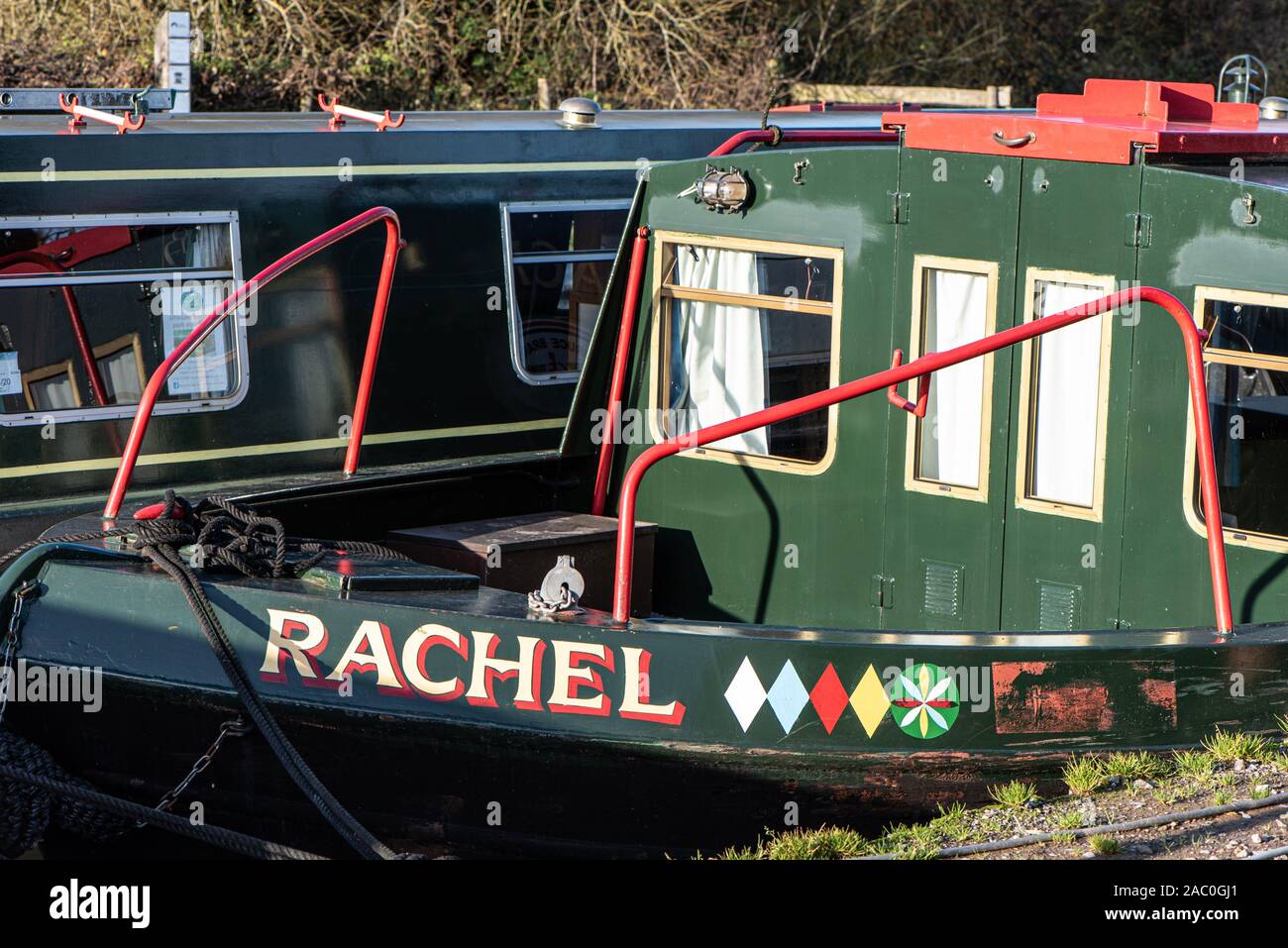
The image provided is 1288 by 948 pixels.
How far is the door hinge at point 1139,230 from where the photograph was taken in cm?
561

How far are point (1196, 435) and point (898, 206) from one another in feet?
4.56

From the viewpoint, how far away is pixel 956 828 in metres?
5.18

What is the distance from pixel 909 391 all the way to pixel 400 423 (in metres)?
2.66

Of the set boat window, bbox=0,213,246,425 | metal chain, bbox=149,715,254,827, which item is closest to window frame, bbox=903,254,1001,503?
metal chain, bbox=149,715,254,827

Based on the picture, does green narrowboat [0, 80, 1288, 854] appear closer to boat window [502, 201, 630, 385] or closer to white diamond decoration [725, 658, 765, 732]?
white diamond decoration [725, 658, 765, 732]

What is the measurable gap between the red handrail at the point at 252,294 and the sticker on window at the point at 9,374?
0.49 metres

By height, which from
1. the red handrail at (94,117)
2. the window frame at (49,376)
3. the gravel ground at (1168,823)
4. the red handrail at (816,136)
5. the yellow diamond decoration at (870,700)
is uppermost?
the red handrail at (94,117)

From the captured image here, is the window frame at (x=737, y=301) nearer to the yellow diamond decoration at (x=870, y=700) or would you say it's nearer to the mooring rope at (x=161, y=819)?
the yellow diamond decoration at (x=870, y=700)

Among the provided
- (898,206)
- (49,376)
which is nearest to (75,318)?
(49,376)

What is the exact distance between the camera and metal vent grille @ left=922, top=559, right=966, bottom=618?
6.09 metres

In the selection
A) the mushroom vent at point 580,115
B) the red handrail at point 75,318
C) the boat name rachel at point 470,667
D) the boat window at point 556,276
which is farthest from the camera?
the mushroom vent at point 580,115

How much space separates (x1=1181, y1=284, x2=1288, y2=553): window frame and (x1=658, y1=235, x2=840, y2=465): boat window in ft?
4.45

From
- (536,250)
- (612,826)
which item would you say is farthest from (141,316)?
(612,826)

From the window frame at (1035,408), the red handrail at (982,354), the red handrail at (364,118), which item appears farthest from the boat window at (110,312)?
the window frame at (1035,408)
